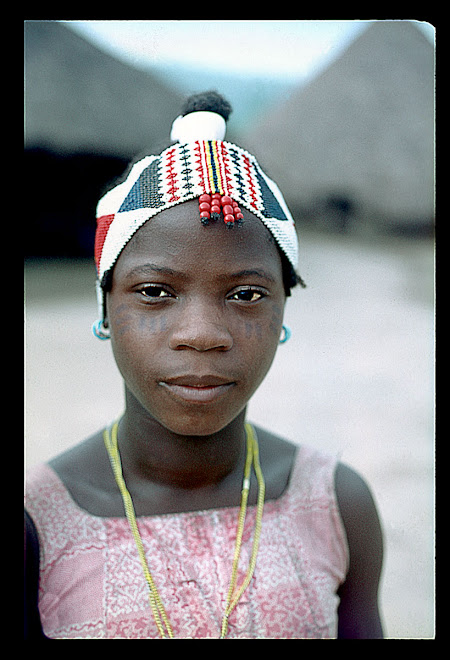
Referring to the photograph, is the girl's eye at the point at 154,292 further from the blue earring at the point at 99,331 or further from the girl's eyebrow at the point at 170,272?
the blue earring at the point at 99,331

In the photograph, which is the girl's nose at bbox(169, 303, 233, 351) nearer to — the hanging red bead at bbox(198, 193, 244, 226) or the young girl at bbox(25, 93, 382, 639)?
the young girl at bbox(25, 93, 382, 639)

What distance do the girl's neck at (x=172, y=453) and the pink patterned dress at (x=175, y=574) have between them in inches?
3.0

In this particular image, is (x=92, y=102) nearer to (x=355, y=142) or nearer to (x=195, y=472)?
(x=195, y=472)

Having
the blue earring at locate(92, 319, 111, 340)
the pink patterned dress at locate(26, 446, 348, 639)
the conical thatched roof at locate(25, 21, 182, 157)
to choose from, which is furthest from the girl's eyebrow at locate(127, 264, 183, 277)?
the conical thatched roof at locate(25, 21, 182, 157)

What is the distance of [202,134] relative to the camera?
121 cm

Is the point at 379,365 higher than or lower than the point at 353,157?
lower

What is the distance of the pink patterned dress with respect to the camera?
1.21 m

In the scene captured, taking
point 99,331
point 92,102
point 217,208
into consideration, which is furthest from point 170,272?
point 92,102

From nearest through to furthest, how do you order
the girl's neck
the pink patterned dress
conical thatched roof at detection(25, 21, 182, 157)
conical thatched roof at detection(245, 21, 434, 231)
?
the pink patterned dress
the girl's neck
conical thatched roof at detection(25, 21, 182, 157)
conical thatched roof at detection(245, 21, 434, 231)

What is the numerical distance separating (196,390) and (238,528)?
39 cm

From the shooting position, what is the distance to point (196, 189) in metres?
1.12

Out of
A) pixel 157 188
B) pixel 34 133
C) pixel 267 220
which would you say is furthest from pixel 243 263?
pixel 34 133

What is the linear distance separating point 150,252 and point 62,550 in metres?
0.62
